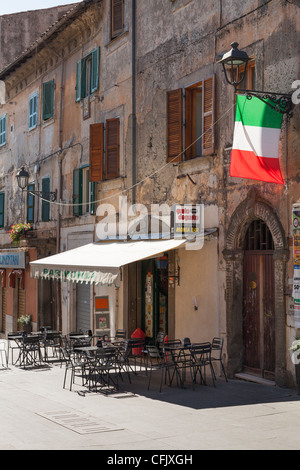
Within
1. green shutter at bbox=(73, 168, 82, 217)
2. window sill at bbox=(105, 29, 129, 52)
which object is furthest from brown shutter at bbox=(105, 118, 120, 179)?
green shutter at bbox=(73, 168, 82, 217)

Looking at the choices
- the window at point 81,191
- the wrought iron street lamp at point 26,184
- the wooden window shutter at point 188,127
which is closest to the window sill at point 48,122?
the wrought iron street lamp at point 26,184

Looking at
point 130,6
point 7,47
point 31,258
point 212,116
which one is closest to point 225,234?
point 212,116

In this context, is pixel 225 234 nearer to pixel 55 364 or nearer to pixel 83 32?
pixel 55 364

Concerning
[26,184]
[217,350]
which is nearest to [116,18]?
[26,184]

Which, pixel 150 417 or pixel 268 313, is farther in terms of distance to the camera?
pixel 268 313

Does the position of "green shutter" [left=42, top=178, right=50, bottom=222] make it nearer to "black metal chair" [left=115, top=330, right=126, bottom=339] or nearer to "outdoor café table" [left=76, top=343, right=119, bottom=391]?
"black metal chair" [left=115, top=330, right=126, bottom=339]

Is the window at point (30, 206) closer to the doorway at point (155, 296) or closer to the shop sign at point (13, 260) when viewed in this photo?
the shop sign at point (13, 260)

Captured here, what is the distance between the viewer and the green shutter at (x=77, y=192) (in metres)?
19.7

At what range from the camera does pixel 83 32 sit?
64.4ft

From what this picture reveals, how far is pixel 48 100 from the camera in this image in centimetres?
2230

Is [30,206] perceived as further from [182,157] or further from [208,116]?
[208,116]

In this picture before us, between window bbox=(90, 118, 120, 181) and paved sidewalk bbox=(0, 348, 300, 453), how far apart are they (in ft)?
21.1

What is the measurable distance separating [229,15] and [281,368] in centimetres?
705

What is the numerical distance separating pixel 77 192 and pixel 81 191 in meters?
0.16
